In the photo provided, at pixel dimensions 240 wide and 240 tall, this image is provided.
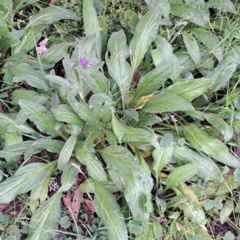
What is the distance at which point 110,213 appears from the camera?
1819 millimetres

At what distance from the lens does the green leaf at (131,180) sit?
1.79 meters

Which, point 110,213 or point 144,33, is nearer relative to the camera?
point 110,213

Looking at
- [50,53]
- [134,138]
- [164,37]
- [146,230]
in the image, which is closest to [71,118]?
[134,138]

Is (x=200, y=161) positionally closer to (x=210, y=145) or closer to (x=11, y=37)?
(x=210, y=145)

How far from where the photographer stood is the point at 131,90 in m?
2.12

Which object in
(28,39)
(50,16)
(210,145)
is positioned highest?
(50,16)

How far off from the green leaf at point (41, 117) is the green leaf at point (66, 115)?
3.4 inches

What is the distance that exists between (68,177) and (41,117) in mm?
331

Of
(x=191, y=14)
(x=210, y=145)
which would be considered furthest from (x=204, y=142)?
(x=191, y=14)

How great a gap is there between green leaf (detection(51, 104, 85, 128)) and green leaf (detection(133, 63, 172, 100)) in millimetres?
377

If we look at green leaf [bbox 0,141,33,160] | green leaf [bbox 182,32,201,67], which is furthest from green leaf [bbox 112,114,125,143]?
green leaf [bbox 182,32,201,67]

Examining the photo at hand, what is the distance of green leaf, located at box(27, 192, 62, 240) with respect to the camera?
1.83 metres

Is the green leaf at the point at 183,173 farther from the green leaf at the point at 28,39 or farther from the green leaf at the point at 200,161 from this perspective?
the green leaf at the point at 28,39

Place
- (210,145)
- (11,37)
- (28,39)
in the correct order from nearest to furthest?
(210,145)
(11,37)
(28,39)
